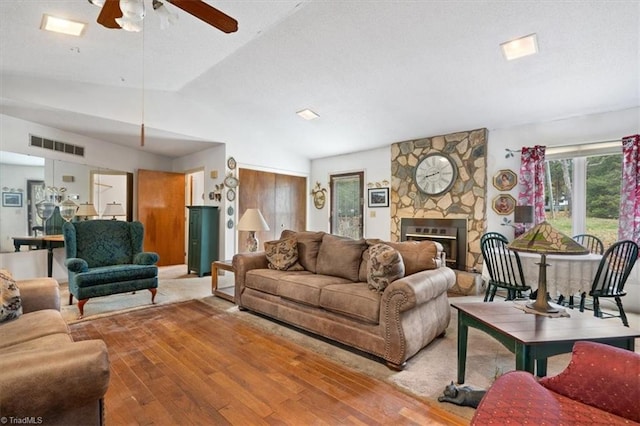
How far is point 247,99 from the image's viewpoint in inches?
193

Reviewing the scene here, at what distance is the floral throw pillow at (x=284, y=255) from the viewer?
→ 357cm

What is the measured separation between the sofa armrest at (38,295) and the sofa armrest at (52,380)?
1293 mm

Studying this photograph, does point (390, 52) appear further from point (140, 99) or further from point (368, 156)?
point (140, 99)

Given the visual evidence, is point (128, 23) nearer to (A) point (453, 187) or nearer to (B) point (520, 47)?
(B) point (520, 47)

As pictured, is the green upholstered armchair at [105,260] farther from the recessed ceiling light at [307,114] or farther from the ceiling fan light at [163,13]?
the recessed ceiling light at [307,114]

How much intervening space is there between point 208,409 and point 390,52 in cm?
363

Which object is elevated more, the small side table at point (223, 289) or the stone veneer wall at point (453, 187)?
the stone veneer wall at point (453, 187)

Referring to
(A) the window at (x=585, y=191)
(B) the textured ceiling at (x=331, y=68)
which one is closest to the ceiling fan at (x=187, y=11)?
(B) the textured ceiling at (x=331, y=68)

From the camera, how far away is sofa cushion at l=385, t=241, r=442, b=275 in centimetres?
280

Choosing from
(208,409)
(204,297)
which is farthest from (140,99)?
(208,409)

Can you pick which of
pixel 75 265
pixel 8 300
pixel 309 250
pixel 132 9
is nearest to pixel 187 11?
pixel 132 9

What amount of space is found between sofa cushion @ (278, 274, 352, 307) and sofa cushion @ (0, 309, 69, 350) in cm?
172

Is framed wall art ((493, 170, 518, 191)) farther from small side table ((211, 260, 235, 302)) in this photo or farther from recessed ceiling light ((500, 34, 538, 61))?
small side table ((211, 260, 235, 302))

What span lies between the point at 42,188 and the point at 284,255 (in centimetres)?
383
